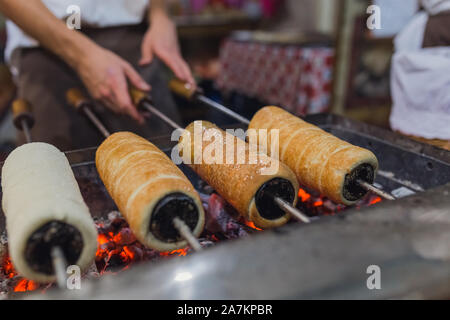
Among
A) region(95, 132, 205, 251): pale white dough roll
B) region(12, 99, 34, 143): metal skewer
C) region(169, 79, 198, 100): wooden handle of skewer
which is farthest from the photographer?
region(169, 79, 198, 100): wooden handle of skewer

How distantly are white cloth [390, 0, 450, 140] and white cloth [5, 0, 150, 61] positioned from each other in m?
1.76

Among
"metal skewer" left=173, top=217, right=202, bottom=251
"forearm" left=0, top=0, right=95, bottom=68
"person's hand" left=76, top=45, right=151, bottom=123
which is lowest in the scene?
"metal skewer" left=173, top=217, right=202, bottom=251

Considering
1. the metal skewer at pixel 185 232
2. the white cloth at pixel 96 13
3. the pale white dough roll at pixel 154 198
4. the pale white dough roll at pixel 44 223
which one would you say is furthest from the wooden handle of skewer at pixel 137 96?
the metal skewer at pixel 185 232

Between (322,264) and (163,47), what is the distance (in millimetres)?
2102

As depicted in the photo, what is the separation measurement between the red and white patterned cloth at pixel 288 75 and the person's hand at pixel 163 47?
7.53 ft

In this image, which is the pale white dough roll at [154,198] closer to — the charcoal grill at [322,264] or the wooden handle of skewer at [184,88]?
the charcoal grill at [322,264]

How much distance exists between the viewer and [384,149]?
1.72 meters

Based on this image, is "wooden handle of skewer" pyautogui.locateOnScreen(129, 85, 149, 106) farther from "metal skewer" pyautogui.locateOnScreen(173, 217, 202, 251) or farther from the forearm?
"metal skewer" pyautogui.locateOnScreen(173, 217, 202, 251)

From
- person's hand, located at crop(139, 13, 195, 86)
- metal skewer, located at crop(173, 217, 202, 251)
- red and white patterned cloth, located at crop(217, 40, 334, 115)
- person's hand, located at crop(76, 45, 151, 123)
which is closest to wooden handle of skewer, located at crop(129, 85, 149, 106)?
person's hand, located at crop(76, 45, 151, 123)

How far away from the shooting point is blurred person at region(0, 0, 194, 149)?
2.07 meters

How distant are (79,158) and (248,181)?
756 mm

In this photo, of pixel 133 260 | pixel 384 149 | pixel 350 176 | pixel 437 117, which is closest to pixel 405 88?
pixel 437 117

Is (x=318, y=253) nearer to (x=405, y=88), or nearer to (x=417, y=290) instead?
(x=417, y=290)

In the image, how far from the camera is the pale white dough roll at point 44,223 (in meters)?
0.97
